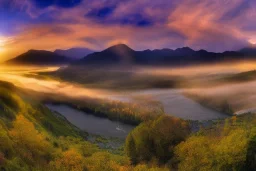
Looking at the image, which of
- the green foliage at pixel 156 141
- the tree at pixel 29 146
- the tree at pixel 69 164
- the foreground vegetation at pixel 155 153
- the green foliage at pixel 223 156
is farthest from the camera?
the green foliage at pixel 156 141

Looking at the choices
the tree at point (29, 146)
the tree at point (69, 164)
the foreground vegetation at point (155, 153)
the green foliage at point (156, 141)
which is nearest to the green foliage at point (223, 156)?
the foreground vegetation at point (155, 153)

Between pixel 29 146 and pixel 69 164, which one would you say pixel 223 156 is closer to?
pixel 69 164

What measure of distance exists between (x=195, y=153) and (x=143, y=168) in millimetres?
16507

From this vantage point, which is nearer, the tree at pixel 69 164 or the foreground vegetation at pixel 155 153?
the foreground vegetation at pixel 155 153

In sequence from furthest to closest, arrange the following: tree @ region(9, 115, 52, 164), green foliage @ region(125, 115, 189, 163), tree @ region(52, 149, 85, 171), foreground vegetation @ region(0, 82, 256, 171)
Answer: green foliage @ region(125, 115, 189, 163) < tree @ region(9, 115, 52, 164) < tree @ region(52, 149, 85, 171) < foreground vegetation @ region(0, 82, 256, 171)

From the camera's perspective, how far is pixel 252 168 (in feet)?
271

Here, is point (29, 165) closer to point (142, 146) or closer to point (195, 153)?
point (195, 153)

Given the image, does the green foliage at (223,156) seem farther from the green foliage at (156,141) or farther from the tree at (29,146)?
the tree at (29,146)

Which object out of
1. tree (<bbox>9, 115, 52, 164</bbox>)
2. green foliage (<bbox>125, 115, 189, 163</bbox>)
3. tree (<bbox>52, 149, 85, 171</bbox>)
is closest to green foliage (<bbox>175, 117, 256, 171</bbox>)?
tree (<bbox>52, 149, 85, 171</bbox>)

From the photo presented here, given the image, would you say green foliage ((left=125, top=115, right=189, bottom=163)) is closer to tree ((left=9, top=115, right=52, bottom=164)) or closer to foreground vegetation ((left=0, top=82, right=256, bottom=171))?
foreground vegetation ((left=0, top=82, right=256, bottom=171))

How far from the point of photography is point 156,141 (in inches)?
5202

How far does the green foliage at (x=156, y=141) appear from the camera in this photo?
430 feet

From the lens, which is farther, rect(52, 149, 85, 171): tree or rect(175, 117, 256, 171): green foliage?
rect(52, 149, 85, 171): tree

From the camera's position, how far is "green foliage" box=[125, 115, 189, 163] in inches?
5160
